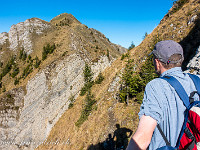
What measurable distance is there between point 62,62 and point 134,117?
1021 inches

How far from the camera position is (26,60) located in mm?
46844

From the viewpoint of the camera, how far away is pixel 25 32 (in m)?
55.6

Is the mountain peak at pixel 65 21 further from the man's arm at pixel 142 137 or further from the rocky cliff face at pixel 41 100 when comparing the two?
the man's arm at pixel 142 137

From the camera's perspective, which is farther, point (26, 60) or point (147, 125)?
point (26, 60)

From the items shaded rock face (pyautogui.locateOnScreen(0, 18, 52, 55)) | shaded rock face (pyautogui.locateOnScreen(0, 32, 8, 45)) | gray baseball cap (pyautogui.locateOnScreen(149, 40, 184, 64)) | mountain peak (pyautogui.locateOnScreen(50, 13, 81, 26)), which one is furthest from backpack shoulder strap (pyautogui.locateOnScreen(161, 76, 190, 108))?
shaded rock face (pyautogui.locateOnScreen(0, 32, 8, 45))

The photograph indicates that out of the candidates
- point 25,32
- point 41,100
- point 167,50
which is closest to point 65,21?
point 25,32

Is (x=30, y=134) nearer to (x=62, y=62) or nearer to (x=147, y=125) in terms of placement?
(x=62, y=62)

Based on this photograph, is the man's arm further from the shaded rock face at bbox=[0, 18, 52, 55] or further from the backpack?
the shaded rock face at bbox=[0, 18, 52, 55]

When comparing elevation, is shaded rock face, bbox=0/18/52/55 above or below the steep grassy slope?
above

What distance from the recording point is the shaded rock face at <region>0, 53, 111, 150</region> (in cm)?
3325

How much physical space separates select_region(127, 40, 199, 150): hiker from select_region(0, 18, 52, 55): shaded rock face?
57608 mm

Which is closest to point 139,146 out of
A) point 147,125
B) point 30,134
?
point 147,125

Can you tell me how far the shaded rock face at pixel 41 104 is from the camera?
33250 mm

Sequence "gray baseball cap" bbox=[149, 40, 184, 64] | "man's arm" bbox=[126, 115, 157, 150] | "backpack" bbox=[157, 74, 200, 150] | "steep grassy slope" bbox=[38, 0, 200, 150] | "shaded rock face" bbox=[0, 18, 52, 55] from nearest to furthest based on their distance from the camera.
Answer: "man's arm" bbox=[126, 115, 157, 150], "backpack" bbox=[157, 74, 200, 150], "gray baseball cap" bbox=[149, 40, 184, 64], "steep grassy slope" bbox=[38, 0, 200, 150], "shaded rock face" bbox=[0, 18, 52, 55]
